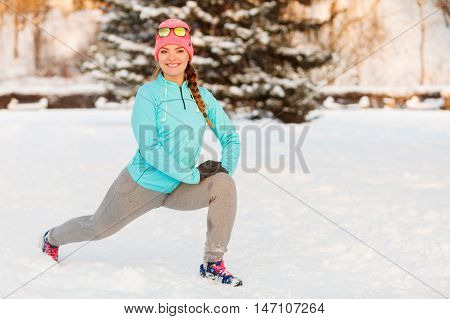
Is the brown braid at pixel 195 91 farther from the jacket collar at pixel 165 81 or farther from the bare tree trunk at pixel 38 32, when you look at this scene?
the bare tree trunk at pixel 38 32

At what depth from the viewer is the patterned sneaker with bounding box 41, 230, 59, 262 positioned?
395 cm

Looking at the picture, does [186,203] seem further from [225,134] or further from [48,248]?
[48,248]

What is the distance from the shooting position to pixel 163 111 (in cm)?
356

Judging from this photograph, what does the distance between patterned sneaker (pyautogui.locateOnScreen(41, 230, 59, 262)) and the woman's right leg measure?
186 millimetres

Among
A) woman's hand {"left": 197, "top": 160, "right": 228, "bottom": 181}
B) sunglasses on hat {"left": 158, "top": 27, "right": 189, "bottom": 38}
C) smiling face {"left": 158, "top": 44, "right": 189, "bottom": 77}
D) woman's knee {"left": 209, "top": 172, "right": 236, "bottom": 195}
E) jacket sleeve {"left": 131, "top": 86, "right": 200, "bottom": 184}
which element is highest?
sunglasses on hat {"left": 158, "top": 27, "right": 189, "bottom": 38}

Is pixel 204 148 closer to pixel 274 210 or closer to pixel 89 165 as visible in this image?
pixel 89 165

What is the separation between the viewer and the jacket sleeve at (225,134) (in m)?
3.72

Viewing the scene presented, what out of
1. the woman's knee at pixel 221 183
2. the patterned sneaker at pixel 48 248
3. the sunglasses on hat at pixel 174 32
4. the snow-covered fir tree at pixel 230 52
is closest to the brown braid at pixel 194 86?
the sunglasses on hat at pixel 174 32

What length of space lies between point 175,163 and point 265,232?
1.79 meters

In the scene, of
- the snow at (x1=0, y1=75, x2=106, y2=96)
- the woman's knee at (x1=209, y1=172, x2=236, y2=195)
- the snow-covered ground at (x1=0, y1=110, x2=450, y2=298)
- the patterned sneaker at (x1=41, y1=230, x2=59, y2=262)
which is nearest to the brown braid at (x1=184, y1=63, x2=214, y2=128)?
the woman's knee at (x1=209, y1=172, x2=236, y2=195)

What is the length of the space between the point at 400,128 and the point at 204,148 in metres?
6.14

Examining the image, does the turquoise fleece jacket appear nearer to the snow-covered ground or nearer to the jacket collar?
the jacket collar

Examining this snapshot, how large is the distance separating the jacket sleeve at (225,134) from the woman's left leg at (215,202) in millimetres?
139
